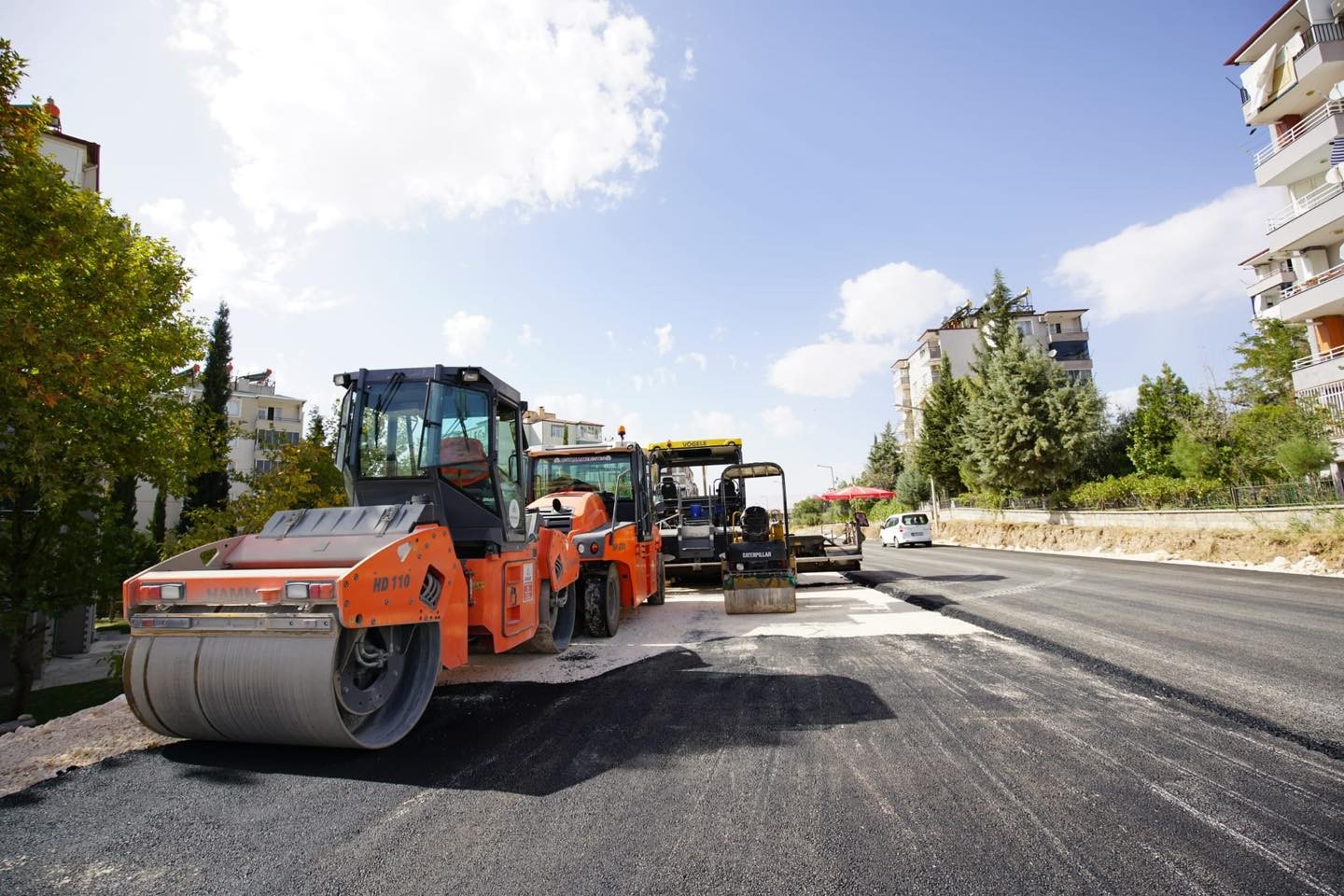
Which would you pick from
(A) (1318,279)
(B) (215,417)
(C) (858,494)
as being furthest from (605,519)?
(A) (1318,279)

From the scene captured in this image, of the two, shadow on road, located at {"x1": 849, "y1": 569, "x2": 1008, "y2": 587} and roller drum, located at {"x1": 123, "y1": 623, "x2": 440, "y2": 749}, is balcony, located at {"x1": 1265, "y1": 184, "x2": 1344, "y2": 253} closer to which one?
shadow on road, located at {"x1": 849, "y1": 569, "x2": 1008, "y2": 587}

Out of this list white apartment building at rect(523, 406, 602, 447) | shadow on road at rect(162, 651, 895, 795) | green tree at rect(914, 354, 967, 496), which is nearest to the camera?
shadow on road at rect(162, 651, 895, 795)

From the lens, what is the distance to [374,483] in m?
5.38

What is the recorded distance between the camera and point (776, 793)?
11.0ft

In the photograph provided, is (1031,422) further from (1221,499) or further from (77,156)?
(77,156)

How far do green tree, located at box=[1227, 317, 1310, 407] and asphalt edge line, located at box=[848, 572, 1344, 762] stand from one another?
30877 mm

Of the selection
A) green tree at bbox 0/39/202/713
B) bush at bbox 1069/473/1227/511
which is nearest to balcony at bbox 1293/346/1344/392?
bush at bbox 1069/473/1227/511

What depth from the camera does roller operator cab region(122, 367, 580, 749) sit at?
12.3 feet

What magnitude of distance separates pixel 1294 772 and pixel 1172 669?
251cm

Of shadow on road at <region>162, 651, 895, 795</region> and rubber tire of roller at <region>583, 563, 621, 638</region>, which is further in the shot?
rubber tire of roller at <region>583, 563, 621, 638</region>

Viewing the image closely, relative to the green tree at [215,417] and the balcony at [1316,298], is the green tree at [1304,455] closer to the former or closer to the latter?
the balcony at [1316,298]

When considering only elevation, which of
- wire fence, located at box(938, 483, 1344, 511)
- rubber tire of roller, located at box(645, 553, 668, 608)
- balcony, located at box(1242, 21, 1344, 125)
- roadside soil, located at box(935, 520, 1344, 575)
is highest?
balcony, located at box(1242, 21, 1344, 125)

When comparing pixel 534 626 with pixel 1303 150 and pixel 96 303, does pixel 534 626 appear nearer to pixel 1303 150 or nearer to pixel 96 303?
pixel 96 303

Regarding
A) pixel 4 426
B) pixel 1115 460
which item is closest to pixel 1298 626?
pixel 4 426
